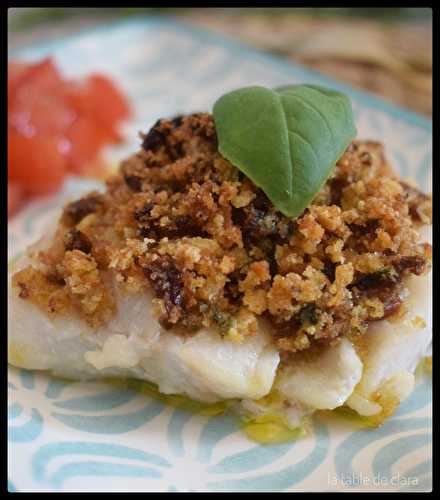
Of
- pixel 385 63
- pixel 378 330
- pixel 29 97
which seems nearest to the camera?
pixel 378 330

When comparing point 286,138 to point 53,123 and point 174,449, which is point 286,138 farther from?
point 53,123

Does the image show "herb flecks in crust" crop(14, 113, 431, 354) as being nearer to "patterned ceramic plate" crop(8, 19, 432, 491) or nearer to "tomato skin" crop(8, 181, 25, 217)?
"patterned ceramic plate" crop(8, 19, 432, 491)

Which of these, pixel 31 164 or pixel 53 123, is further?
pixel 53 123

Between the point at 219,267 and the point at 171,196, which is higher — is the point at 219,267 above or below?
below

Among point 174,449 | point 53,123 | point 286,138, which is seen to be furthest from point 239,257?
point 53,123

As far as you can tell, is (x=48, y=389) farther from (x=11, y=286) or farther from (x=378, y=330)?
(x=378, y=330)
